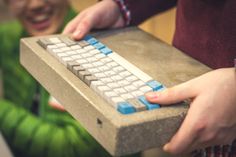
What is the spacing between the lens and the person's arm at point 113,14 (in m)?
0.65

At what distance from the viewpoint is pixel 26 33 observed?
129cm

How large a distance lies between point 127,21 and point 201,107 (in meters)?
0.28

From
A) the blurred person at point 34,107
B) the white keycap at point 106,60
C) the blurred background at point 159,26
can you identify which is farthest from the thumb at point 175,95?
the blurred person at point 34,107

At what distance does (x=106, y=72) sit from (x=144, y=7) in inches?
8.1

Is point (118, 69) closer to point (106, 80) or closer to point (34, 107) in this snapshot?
point (106, 80)

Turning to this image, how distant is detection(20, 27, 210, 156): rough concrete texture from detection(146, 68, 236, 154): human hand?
0.01m

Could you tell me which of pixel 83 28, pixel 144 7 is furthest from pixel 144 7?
pixel 83 28

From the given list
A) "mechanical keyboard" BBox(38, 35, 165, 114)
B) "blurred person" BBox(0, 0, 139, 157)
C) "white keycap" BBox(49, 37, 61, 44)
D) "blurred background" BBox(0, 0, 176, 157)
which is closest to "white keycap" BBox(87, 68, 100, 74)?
"mechanical keyboard" BBox(38, 35, 165, 114)

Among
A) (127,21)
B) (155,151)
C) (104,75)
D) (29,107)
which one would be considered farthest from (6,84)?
(104,75)

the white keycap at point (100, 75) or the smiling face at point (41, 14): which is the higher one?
the white keycap at point (100, 75)

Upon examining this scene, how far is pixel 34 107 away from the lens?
130cm

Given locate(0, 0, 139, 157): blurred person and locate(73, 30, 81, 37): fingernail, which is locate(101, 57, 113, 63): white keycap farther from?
locate(0, 0, 139, 157): blurred person

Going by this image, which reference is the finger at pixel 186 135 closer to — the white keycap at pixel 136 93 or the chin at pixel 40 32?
the white keycap at pixel 136 93

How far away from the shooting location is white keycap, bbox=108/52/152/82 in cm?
50
